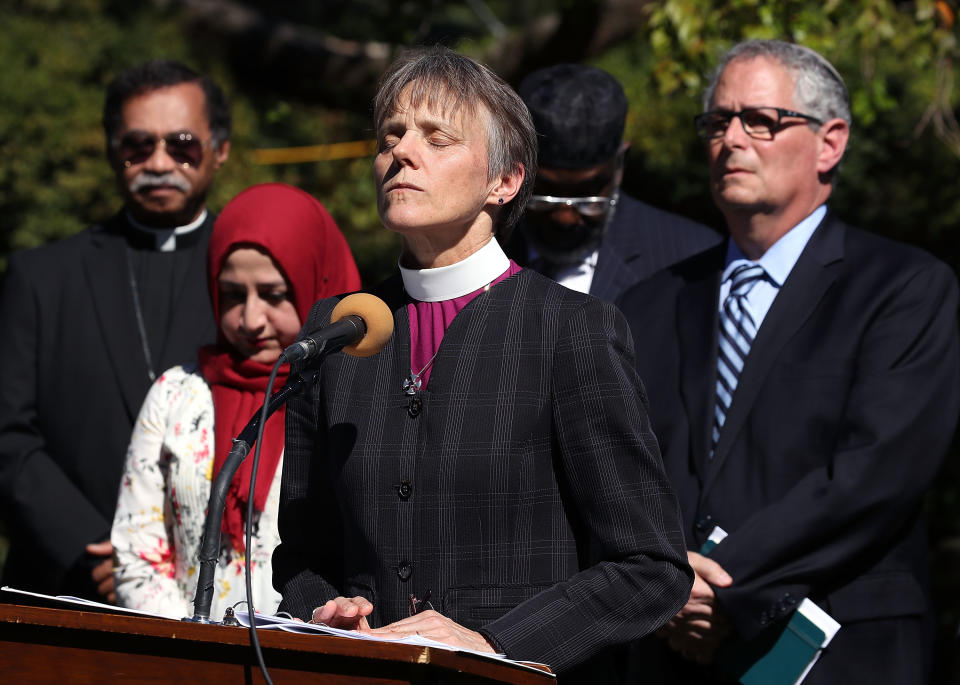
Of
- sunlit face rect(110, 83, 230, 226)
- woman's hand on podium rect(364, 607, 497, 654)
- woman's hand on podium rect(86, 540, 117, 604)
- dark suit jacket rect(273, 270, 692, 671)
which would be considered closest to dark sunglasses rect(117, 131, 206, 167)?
sunlit face rect(110, 83, 230, 226)

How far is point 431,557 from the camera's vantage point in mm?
2695

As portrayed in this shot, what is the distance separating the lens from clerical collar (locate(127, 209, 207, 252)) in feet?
16.5

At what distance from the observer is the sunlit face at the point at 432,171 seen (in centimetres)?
276

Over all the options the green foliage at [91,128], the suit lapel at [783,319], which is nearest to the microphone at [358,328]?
the suit lapel at [783,319]


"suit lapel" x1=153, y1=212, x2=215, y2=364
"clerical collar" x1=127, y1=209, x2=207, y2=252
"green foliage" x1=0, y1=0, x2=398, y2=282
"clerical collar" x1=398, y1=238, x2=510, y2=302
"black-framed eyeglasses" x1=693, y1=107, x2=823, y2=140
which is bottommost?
"clerical collar" x1=398, y1=238, x2=510, y2=302

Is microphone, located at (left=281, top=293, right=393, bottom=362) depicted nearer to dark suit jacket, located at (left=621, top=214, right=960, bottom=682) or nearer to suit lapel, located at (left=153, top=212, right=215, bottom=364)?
dark suit jacket, located at (left=621, top=214, right=960, bottom=682)

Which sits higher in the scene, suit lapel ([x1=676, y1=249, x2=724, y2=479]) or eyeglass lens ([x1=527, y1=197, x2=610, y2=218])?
eyeglass lens ([x1=527, y1=197, x2=610, y2=218])

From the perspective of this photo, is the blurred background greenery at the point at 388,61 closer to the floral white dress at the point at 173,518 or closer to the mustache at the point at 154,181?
the mustache at the point at 154,181

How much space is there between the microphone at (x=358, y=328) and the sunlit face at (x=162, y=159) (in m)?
2.41

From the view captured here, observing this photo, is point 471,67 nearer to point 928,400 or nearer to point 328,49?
point 928,400

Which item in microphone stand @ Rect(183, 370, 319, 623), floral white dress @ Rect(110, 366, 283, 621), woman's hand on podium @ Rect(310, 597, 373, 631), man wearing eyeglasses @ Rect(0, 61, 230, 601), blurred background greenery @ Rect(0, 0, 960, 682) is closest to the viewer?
microphone stand @ Rect(183, 370, 319, 623)

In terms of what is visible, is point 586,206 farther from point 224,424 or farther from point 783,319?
point 224,424

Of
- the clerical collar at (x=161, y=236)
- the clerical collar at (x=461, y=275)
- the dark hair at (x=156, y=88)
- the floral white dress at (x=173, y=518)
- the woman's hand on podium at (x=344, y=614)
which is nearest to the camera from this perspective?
the woman's hand on podium at (x=344, y=614)

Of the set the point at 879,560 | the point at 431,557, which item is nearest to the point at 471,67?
the point at 431,557
